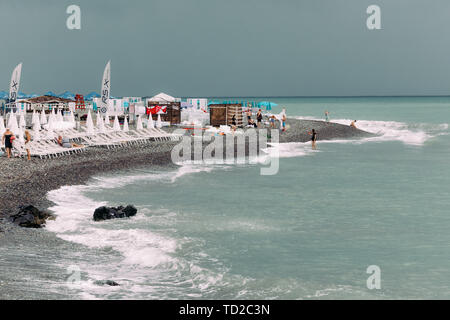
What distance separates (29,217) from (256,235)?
19.3 ft

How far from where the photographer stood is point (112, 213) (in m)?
13.6

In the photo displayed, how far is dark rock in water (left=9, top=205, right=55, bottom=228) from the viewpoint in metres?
12.0

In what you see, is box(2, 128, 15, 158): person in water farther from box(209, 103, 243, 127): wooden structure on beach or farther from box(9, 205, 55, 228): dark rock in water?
box(209, 103, 243, 127): wooden structure on beach

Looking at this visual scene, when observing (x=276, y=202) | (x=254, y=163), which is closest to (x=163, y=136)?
(x=254, y=163)

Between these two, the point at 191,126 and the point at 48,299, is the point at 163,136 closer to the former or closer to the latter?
the point at 191,126

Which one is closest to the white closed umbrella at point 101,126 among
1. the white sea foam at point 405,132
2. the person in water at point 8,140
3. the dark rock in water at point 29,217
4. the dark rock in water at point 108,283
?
the person in water at point 8,140

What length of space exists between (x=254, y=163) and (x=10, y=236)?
645 inches

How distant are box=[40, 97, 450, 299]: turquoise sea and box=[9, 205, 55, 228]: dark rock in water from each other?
1.25ft

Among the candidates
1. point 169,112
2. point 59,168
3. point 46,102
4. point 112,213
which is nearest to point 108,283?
point 112,213

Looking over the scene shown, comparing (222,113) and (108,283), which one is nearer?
(108,283)

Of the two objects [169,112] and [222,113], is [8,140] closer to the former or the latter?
[169,112]

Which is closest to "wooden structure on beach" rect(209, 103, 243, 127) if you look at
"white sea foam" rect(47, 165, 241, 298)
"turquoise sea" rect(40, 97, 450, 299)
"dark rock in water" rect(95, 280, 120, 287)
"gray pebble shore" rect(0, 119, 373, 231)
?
"gray pebble shore" rect(0, 119, 373, 231)

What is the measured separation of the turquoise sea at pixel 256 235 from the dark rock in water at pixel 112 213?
296mm

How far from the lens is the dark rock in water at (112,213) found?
1330cm
